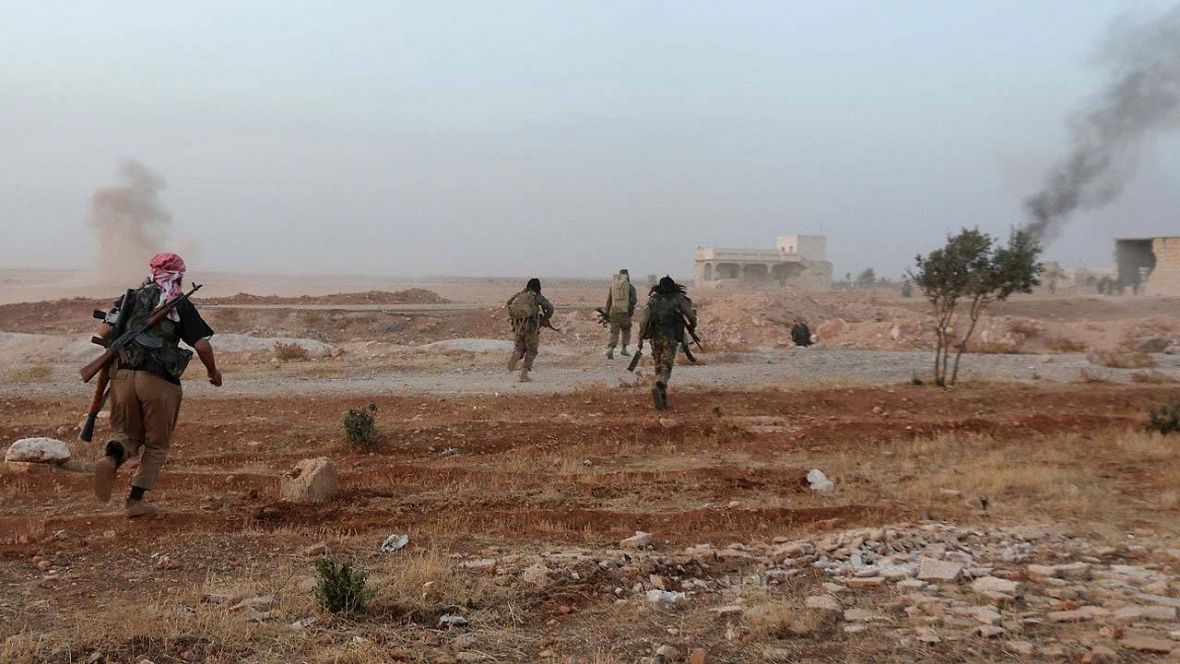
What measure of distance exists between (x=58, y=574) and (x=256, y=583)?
1155mm

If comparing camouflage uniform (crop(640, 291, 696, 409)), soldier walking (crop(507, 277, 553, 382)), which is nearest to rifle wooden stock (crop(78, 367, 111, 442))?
camouflage uniform (crop(640, 291, 696, 409))

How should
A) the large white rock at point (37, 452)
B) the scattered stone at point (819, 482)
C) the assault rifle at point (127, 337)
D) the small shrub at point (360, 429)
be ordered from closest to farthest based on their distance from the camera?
1. the assault rifle at point (127, 337)
2. the scattered stone at point (819, 482)
3. the large white rock at point (37, 452)
4. the small shrub at point (360, 429)

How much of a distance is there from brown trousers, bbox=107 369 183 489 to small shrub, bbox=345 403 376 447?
3.08 m

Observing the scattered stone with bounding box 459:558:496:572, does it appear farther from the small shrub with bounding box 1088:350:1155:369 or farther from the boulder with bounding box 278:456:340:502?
the small shrub with bounding box 1088:350:1155:369

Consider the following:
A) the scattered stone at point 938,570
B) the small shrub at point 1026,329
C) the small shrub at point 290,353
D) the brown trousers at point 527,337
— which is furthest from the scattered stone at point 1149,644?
the small shrub at point 1026,329

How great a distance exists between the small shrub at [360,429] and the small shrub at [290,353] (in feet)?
38.6

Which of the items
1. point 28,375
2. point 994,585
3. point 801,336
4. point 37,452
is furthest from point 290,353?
point 994,585

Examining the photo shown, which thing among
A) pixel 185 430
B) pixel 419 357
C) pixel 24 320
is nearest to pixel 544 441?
pixel 185 430

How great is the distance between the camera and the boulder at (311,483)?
6715 mm

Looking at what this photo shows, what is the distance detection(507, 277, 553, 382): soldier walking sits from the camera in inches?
565

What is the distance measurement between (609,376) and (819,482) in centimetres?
797

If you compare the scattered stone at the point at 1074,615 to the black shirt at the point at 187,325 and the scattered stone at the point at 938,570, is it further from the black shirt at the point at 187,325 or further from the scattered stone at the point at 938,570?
the black shirt at the point at 187,325

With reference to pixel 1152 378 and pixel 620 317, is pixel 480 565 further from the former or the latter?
pixel 1152 378

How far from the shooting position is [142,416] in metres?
6.13
